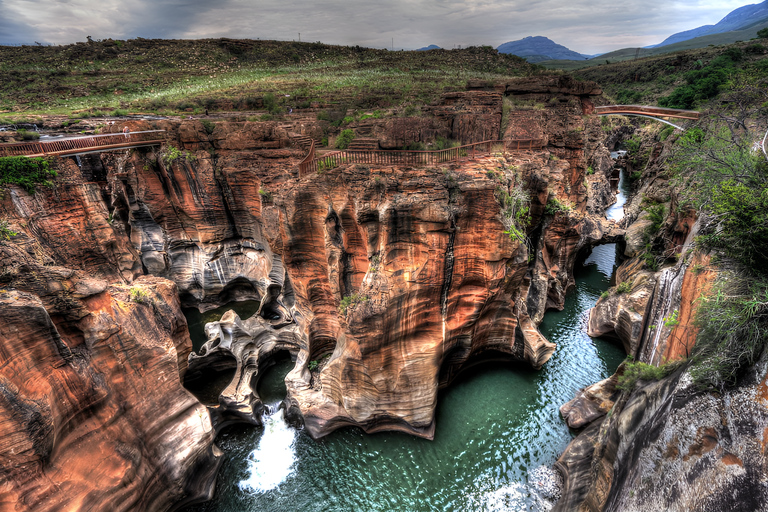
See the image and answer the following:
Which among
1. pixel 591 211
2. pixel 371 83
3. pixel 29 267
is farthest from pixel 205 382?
pixel 371 83

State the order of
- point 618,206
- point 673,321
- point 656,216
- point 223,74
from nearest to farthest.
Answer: point 673,321 < point 656,216 < point 618,206 < point 223,74

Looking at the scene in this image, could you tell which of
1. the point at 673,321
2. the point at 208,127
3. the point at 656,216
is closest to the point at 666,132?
the point at 656,216

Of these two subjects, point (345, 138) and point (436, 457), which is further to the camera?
point (345, 138)

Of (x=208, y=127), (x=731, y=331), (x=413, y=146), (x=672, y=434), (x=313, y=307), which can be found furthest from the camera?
(x=208, y=127)

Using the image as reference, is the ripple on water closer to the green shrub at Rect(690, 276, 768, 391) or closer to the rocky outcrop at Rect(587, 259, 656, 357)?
the rocky outcrop at Rect(587, 259, 656, 357)

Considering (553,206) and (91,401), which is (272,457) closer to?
(91,401)

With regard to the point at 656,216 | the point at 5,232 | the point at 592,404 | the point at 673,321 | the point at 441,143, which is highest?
the point at 441,143


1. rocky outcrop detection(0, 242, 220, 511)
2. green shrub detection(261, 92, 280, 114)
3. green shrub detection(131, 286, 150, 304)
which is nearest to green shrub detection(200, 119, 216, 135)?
green shrub detection(261, 92, 280, 114)

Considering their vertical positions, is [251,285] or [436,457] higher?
[251,285]

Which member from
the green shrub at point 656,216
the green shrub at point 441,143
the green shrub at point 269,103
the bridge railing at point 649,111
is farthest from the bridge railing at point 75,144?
the bridge railing at point 649,111
